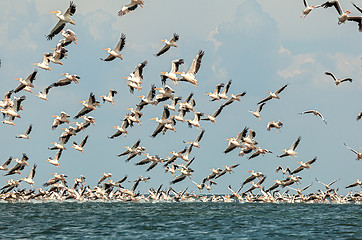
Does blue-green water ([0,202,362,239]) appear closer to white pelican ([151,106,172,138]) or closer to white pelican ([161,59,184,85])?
white pelican ([151,106,172,138])

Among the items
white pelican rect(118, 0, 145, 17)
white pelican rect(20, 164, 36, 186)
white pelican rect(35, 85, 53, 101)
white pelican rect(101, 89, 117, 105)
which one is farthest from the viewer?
white pelican rect(20, 164, 36, 186)

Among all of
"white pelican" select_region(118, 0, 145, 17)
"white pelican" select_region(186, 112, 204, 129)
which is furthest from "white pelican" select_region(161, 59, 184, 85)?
"white pelican" select_region(186, 112, 204, 129)

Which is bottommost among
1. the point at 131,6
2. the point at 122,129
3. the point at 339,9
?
the point at 122,129

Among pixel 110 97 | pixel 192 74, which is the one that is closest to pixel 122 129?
pixel 110 97

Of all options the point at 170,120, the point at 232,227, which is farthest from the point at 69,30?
the point at 232,227

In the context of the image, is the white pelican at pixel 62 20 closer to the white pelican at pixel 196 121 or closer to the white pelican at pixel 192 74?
the white pelican at pixel 192 74

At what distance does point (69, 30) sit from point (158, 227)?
531 inches

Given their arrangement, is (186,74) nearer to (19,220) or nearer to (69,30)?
(69,30)

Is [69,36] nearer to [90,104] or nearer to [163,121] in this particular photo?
[90,104]

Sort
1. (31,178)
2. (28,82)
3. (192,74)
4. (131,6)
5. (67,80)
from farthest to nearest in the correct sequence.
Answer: (31,178) → (28,82) → (67,80) → (192,74) → (131,6)

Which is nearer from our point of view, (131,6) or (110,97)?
(131,6)

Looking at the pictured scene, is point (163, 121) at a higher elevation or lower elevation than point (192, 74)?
lower

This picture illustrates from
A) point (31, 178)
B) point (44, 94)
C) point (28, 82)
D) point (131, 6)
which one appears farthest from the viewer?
point (31, 178)

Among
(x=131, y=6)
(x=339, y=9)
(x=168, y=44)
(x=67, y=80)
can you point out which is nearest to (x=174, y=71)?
(x=168, y=44)
